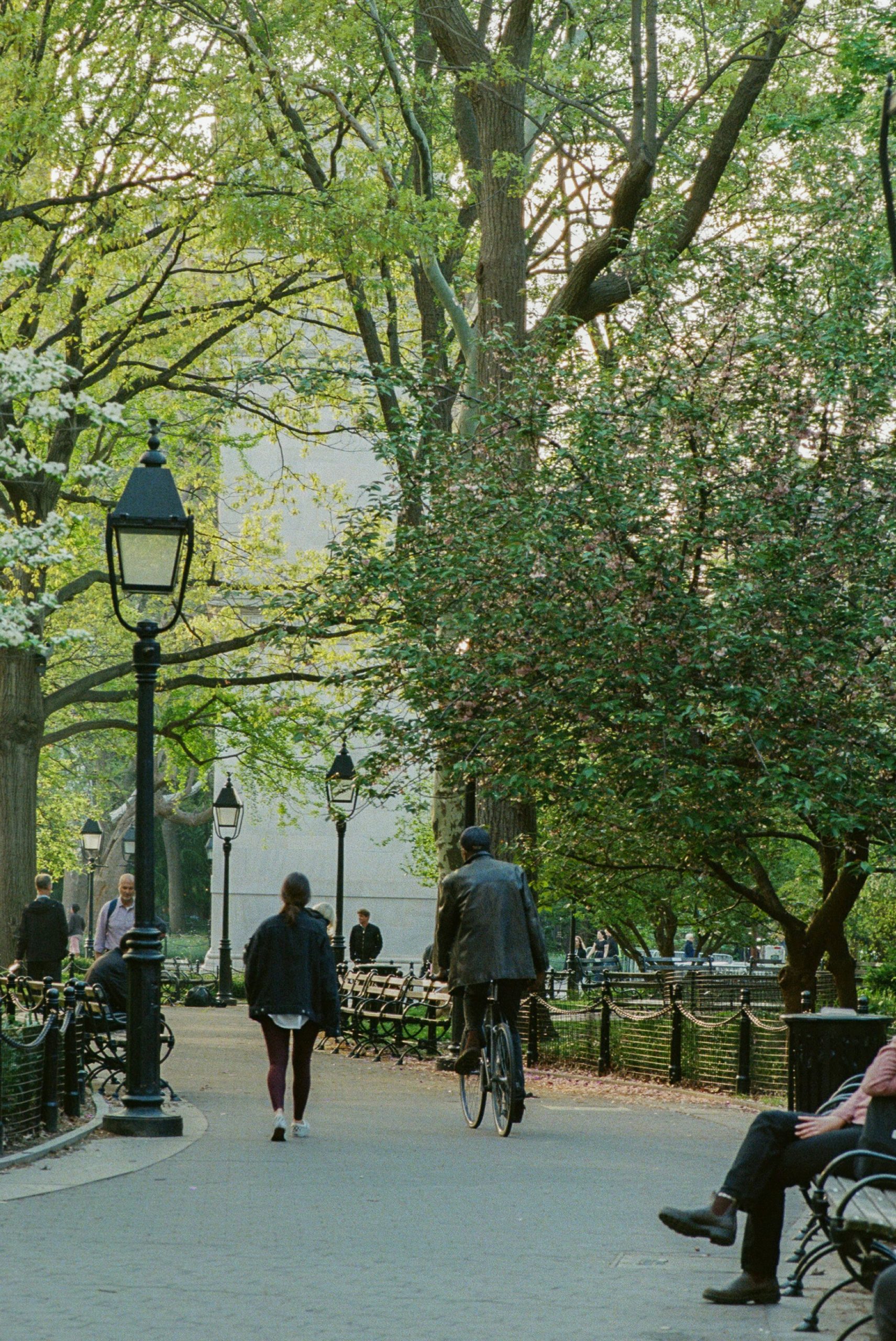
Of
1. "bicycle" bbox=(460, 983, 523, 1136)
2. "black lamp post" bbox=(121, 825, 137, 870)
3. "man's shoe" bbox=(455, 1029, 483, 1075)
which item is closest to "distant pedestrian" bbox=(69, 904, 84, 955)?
"black lamp post" bbox=(121, 825, 137, 870)

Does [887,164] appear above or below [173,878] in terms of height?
above

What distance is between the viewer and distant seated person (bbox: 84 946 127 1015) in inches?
555

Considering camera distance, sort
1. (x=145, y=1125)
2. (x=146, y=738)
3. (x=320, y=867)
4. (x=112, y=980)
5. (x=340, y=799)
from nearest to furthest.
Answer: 1. (x=145, y=1125)
2. (x=146, y=738)
3. (x=112, y=980)
4. (x=340, y=799)
5. (x=320, y=867)

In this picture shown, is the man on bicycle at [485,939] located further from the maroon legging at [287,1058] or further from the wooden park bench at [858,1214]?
the wooden park bench at [858,1214]

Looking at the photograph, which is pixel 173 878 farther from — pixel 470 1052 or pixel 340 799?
pixel 470 1052

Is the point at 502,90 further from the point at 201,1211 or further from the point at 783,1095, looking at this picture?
the point at 201,1211

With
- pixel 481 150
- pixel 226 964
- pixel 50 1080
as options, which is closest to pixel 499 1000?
pixel 50 1080

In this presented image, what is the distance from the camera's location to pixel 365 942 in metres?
27.1

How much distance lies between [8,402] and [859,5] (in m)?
10.2

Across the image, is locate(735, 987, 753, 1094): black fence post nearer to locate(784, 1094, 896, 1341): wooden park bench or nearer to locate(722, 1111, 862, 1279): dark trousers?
locate(784, 1094, 896, 1341): wooden park bench

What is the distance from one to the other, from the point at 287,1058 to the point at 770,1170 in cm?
518

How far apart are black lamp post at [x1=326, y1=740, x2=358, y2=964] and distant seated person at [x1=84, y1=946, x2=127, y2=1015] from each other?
13.0 feet

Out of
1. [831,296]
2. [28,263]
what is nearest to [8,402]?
[28,263]

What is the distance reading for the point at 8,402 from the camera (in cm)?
1991
